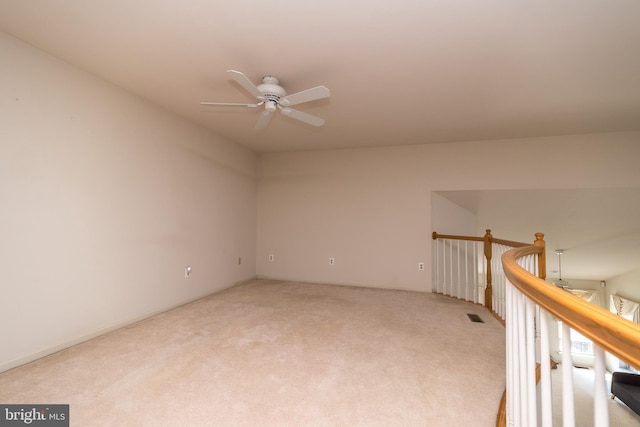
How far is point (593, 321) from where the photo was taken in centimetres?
60

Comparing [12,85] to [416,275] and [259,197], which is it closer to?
[259,197]

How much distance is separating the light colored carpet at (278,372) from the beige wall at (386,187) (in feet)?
5.01

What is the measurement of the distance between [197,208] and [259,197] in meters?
1.57

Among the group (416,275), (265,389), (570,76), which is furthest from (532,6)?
(416,275)

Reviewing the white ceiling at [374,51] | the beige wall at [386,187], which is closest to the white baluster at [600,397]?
the white ceiling at [374,51]

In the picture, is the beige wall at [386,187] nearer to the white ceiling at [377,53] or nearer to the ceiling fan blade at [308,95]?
the white ceiling at [377,53]

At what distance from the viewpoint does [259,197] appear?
5.24 m

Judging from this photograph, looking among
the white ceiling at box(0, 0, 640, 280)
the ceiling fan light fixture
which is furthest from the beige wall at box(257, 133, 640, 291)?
the ceiling fan light fixture

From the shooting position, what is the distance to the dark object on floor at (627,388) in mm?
3051

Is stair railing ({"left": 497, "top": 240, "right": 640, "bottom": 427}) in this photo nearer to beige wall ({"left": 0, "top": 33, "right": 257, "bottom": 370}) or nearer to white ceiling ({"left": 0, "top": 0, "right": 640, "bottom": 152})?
white ceiling ({"left": 0, "top": 0, "right": 640, "bottom": 152})

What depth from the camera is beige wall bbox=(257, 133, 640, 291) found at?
12.4 feet

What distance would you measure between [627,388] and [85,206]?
6.13 m

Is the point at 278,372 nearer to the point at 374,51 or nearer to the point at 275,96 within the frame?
the point at 275,96

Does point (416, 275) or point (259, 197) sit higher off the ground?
point (259, 197)
